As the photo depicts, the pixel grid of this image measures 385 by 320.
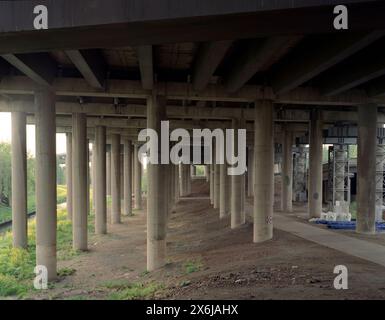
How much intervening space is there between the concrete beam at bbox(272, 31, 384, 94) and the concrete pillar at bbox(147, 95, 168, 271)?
5.40m

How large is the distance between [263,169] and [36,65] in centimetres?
1048

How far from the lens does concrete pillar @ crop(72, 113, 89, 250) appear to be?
21641 millimetres

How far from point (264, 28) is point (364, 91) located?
43.6ft

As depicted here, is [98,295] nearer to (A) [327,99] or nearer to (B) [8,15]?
(B) [8,15]

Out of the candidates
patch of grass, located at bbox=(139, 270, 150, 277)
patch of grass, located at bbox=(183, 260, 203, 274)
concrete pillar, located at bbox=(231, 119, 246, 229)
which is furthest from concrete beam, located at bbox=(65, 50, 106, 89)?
concrete pillar, located at bbox=(231, 119, 246, 229)

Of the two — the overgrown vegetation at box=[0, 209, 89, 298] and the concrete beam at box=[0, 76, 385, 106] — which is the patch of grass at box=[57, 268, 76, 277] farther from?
the concrete beam at box=[0, 76, 385, 106]

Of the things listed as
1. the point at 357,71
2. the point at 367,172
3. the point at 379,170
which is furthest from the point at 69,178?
the point at 357,71

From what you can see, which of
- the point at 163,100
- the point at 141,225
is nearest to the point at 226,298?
the point at 163,100

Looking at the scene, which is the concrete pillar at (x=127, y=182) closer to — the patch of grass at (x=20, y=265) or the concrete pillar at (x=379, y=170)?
the patch of grass at (x=20, y=265)

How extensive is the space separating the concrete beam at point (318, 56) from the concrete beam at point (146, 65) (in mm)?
5479

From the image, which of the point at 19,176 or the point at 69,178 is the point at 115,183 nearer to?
the point at 69,178

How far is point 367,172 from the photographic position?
18891mm

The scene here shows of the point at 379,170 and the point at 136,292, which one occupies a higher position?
the point at 379,170

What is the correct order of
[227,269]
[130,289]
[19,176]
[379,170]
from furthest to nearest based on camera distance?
[379,170], [19,176], [130,289], [227,269]
